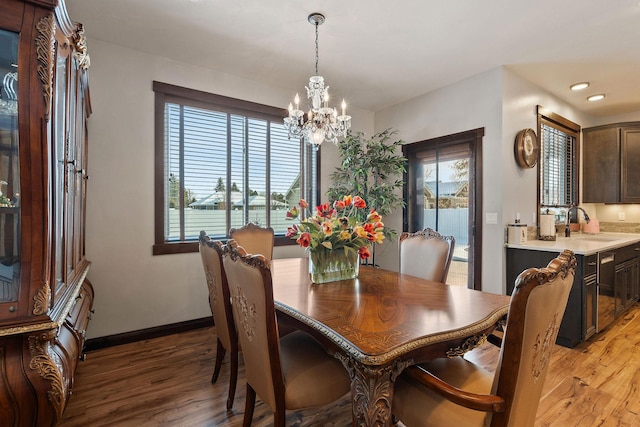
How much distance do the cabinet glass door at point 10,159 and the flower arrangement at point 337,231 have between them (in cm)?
118

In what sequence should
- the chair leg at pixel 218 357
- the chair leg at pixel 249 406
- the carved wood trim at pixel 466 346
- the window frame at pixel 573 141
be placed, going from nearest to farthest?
1. the carved wood trim at pixel 466 346
2. the chair leg at pixel 249 406
3. the chair leg at pixel 218 357
4. the window frame at pixel 573 141

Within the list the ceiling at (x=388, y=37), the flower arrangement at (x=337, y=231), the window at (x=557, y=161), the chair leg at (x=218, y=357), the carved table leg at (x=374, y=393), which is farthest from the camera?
the window at (x=557, y=161)

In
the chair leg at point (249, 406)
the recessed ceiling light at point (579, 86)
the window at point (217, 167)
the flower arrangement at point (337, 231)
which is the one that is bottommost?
the chair leg at point (249, 406)

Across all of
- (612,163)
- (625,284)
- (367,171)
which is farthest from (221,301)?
(612,163)

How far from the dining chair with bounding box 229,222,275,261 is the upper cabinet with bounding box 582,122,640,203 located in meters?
4.64

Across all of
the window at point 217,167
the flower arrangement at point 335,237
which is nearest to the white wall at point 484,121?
the window at point 217,167

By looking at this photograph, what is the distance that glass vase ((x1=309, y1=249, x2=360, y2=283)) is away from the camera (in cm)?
195

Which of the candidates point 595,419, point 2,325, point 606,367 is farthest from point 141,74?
point 606,367

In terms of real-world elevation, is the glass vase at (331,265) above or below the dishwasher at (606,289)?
above

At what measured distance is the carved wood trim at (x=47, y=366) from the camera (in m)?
1.17

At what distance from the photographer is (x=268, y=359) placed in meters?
1.31

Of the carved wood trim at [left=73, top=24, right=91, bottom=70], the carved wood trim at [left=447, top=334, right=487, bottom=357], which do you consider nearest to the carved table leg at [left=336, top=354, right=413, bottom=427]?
the carved wood trim at [left=447, top=334, right=487, bottom=357]

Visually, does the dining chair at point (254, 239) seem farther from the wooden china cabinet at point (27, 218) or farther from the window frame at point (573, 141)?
the window frame at point (573, 141)

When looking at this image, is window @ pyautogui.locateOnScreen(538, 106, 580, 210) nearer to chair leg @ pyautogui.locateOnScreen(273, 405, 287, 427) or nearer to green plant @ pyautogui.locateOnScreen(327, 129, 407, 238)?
green plant @ pyautogui.locateOnScreen(327, 129, 407, 238)
